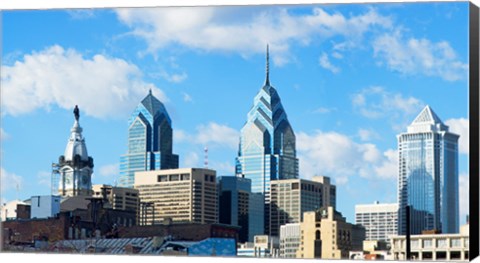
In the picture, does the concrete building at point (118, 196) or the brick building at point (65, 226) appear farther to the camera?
the concrete building at point (118, 196)

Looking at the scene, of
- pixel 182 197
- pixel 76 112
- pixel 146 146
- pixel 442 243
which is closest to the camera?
pixel 442 243

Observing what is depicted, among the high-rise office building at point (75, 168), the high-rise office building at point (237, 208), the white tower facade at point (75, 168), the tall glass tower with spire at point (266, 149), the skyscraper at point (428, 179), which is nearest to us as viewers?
the white tower facade at point (75, 168)

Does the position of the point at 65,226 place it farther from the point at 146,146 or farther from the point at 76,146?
the point at 146,146

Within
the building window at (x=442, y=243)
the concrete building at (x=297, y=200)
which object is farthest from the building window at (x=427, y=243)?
the concrete building at (x=297, y=200)

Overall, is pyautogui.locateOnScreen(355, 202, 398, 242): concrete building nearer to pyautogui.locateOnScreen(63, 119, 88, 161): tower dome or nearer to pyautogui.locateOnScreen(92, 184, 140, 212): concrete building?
pyautogui.locateOnScreen(92, 184, 140, 212): concrete building

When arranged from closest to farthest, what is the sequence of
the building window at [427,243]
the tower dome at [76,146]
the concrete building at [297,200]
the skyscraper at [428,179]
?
the building window at [427,243] → the tower dome at [76,146] → the skyscraper at [428,179] → the concrete building at [297,200]

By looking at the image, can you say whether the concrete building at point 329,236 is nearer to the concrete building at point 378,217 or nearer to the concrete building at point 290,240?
the concrete building at point 290,240

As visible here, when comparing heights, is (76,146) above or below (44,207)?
above

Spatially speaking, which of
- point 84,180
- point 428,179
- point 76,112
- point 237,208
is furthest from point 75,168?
point 428,179
